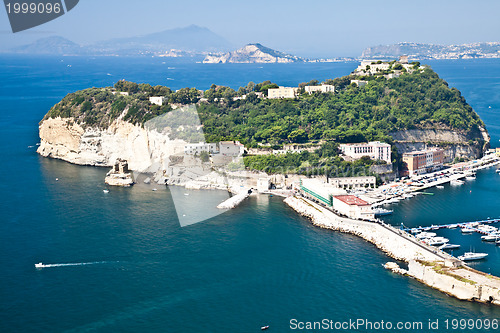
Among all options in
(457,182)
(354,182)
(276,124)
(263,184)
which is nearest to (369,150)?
(354,182)

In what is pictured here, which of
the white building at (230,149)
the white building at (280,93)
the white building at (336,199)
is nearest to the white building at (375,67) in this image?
the white building at (280,93)

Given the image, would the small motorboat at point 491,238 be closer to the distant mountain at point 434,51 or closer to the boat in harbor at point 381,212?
the boat in harbor at point 381,212

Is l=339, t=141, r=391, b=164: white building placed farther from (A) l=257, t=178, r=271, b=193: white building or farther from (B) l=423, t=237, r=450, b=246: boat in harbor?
(B) l=423, t=237, r=450, b=246: boat in harbor

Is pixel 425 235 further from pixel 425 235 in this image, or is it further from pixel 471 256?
pixel 471 256

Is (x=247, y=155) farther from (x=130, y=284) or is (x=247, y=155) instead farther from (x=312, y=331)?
(x=312, y=331)

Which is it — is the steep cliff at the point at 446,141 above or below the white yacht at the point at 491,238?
above

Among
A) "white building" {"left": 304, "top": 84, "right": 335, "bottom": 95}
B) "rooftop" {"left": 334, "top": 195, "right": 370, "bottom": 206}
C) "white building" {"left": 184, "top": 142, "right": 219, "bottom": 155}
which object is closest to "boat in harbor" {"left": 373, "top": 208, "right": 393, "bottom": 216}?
"rooftop" {"left": 334, "top": 195, "right": 370, "bottom": 206}
